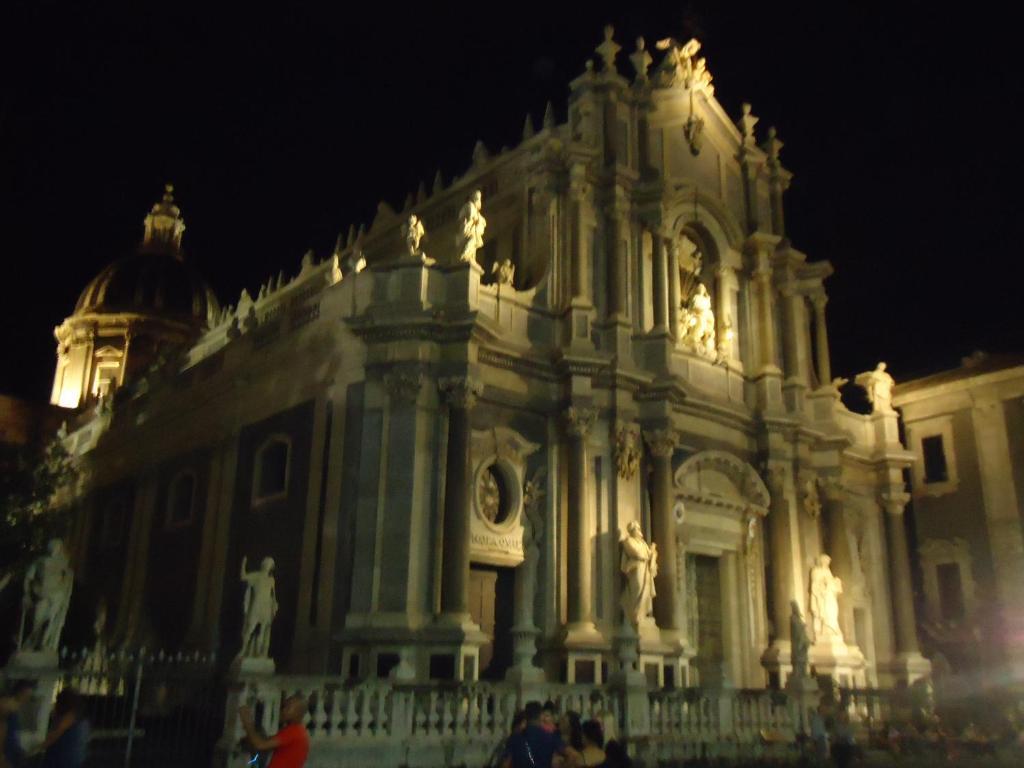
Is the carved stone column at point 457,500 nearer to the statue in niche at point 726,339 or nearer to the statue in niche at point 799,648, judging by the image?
the statue in niche at point 799,648

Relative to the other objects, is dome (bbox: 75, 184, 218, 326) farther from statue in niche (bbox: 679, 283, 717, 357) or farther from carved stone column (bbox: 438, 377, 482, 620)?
carved stone column (bbox: 438, 377, 482, 620)

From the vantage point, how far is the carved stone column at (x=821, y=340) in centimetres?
2822

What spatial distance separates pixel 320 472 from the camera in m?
19.4

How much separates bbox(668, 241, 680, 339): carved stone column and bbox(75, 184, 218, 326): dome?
1225 inches

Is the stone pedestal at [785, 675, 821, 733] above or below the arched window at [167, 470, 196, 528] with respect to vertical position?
below

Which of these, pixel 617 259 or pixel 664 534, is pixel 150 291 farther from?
pixel 664 534

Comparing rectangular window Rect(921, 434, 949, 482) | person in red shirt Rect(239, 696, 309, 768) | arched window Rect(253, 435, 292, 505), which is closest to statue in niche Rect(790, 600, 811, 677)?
arched window Rect(253, 435, 292, 505)

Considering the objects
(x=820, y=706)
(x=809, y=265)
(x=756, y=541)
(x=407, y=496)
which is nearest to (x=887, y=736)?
(x=820, y=706)

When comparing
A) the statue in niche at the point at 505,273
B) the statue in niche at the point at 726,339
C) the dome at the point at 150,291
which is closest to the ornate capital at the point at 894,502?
the statue in niche at the point at 726,339

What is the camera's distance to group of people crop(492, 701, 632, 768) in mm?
7870

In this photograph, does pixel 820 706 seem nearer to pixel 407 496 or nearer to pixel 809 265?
pixel 407 496

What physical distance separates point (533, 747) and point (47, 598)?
29.2ft

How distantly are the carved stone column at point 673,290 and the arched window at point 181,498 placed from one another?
12.5 meters

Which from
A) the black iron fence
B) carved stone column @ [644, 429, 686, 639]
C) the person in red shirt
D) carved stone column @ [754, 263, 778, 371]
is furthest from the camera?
carved stone column @ [754, 263, 778, 371]
